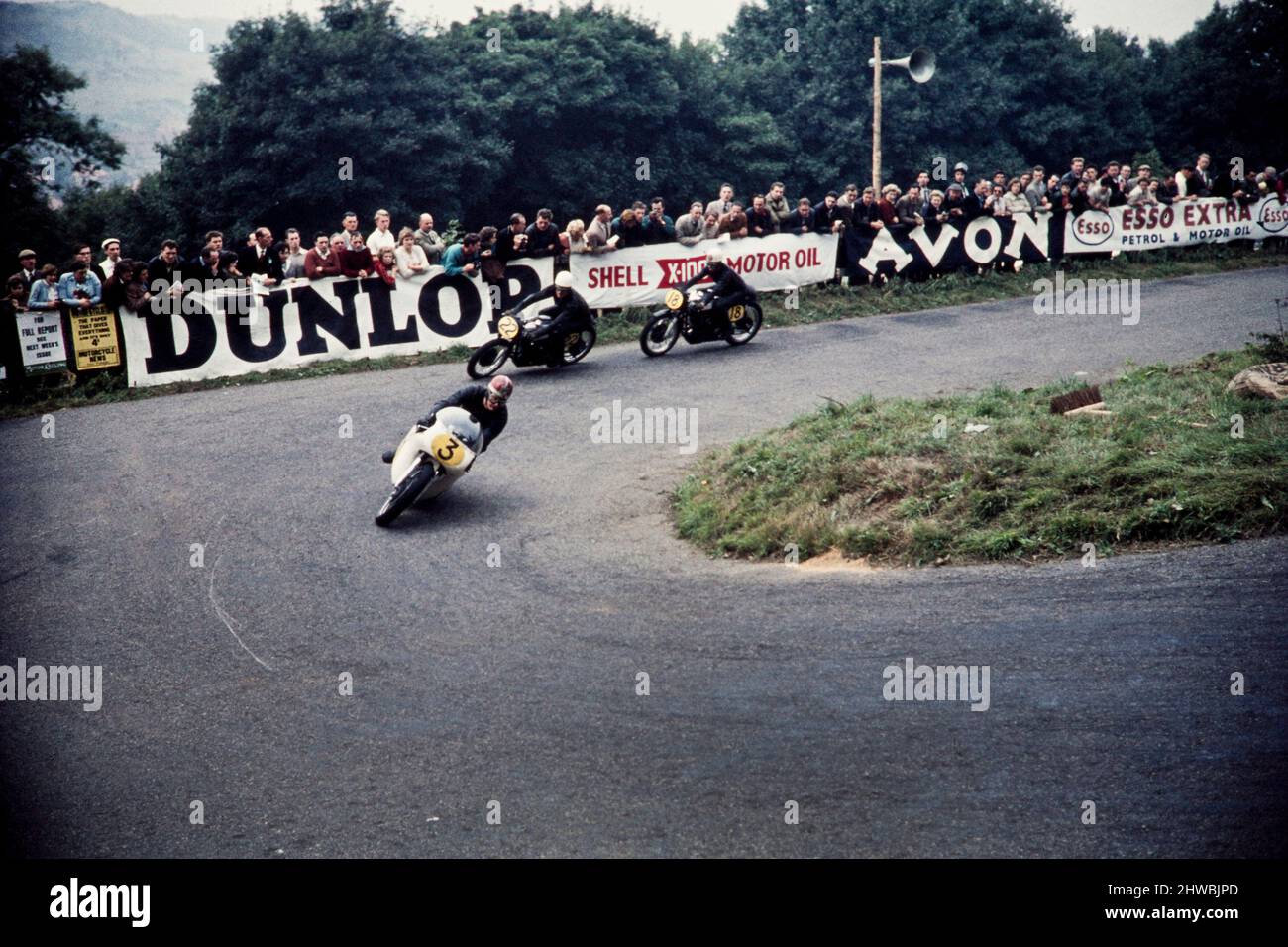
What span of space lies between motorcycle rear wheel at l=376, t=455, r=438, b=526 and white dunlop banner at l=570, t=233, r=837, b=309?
9.28 metres

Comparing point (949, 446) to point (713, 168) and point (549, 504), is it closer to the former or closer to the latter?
point (549, 504)

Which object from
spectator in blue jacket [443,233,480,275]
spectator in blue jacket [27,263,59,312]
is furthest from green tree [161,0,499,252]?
spectator in blue jacket [27,263,59,312]

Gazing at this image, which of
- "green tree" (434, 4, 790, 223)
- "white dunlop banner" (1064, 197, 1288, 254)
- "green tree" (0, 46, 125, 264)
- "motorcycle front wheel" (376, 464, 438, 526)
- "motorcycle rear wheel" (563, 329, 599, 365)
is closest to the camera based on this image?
"motorcycle front wheel" (376, 464, 438, 526)

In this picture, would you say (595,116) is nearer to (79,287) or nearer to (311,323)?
(311,323)

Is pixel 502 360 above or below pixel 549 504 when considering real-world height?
above

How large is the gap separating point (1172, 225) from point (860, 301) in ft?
30.6

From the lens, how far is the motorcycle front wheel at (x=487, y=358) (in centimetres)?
1697

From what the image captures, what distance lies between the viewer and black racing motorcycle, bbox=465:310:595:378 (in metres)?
17.0

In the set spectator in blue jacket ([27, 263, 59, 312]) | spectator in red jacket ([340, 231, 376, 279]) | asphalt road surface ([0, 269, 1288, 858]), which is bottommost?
asphalt road surface ([0, 269, 1288, 858])

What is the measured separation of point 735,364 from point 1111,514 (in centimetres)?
891

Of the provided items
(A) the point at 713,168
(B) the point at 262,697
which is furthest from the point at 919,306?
(A) the point at 713,168

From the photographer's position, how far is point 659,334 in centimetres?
1884

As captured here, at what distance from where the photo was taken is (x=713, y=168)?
48062mm

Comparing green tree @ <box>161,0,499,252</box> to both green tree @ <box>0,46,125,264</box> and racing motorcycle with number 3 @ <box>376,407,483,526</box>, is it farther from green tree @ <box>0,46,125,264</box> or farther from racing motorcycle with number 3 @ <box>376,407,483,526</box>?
racing motorcycle with number 3 @ <box>376,407,483,526</box>
